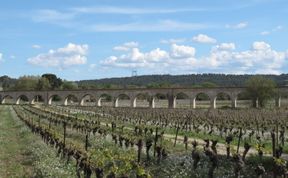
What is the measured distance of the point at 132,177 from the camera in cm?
1733

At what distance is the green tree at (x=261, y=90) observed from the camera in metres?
86.4

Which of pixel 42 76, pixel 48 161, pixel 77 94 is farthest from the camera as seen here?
pixel 42 76

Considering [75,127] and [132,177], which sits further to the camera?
[75,127]

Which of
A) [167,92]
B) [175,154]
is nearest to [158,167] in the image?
[175,154]

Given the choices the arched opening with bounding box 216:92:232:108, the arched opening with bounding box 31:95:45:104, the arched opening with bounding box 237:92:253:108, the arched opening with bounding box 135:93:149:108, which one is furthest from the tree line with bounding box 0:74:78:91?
the arched opening with bounding box 237:92:253:108

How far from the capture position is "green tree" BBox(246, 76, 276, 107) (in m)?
86.4

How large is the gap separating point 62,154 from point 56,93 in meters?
101

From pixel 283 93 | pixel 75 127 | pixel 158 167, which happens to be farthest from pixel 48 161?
pixel 283 93

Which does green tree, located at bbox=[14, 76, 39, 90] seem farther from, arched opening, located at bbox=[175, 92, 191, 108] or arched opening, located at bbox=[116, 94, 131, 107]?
arched opening, located at bbox=[175, 92, 191, 108]

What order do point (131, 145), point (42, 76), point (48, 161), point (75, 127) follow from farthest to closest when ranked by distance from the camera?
point (42, 76) < point (75, 127) < point (131, 145) < point (48, 161)

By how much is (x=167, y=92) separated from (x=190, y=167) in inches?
3322

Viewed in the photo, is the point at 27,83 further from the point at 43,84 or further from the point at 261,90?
the point at 261,90

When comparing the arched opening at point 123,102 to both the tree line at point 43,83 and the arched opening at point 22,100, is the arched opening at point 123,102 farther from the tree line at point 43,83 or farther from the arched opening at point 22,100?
the arched opening at point 22,100

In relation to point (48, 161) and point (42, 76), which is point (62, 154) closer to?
point (48, 161)
